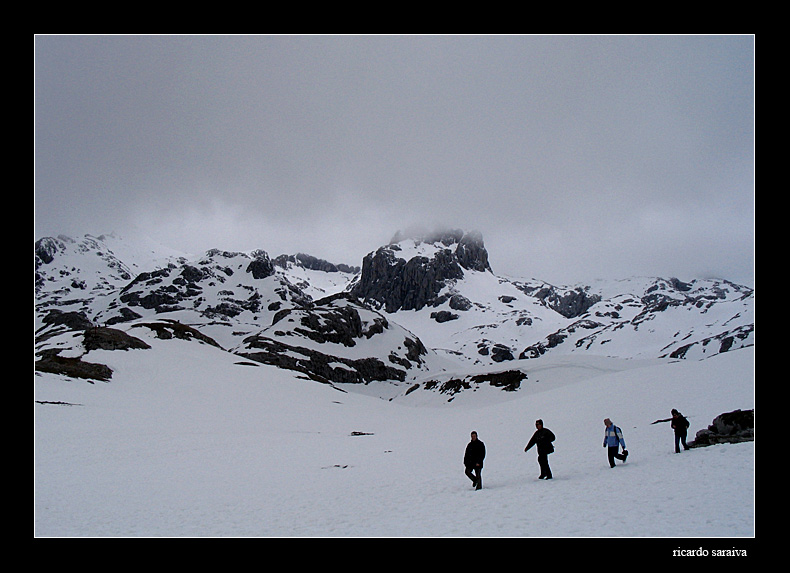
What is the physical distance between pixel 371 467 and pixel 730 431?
15464mm

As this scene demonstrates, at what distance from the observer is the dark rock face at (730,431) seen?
49.4 ft

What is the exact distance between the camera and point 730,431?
618 inches

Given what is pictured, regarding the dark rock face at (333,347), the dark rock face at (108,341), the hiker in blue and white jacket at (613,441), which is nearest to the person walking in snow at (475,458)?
the hiker in blue and white jacket at (613,441)

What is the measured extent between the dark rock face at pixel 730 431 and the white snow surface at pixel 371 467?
104 centimetres

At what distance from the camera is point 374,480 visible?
17812 mm

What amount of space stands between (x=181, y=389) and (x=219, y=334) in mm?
117659

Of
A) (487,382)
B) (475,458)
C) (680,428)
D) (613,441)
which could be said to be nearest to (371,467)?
(475,458)

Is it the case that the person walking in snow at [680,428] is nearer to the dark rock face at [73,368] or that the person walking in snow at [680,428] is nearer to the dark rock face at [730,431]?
the dark rock face at [730,431]

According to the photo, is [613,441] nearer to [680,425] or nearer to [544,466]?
[544,466]

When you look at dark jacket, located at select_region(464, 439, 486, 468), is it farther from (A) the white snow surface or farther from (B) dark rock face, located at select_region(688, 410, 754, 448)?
(B) dark rock face, located at select_region(688, 410, 754, 448)

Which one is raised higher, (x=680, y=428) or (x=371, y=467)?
(x=680, y=428)

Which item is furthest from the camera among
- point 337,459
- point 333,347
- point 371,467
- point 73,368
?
point 333,347

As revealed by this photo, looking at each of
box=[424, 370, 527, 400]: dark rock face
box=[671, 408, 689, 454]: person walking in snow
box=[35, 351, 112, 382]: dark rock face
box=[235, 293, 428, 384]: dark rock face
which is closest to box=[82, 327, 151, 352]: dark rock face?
box=[35, 351, 112, 382]: dark rock face
